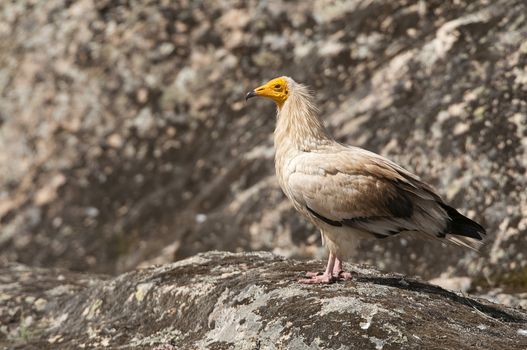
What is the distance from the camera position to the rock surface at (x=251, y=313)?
7.61 m

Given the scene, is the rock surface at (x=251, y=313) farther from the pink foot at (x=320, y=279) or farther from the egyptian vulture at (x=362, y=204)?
the egyptian vulture at (x=362, y=204)

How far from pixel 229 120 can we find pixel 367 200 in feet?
32.8

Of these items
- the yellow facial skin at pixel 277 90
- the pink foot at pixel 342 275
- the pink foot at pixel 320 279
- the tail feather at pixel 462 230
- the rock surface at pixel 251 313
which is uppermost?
the yellow facial skin at pixel 277 90

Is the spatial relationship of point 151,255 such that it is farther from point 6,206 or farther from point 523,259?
point 523,259

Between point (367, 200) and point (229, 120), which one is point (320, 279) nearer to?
point (367, 200)

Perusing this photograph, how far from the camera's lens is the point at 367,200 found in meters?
9.27

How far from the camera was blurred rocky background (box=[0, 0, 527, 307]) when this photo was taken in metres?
13.6

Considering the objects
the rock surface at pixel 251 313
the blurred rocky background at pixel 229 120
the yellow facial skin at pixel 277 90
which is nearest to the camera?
the rock surface at pixel 251 313

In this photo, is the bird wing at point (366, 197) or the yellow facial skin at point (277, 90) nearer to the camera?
the bird wing at point (366, 197)

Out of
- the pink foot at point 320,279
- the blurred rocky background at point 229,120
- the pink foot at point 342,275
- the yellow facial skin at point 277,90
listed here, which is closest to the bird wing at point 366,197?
the pink foot at point 342,275

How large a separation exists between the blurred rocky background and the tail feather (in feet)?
9.60

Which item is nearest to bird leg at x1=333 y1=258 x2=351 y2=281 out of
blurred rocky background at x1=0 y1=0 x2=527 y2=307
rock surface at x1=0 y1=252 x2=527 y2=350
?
rock surface at x1=0 y1=252 x2=527 y2=350

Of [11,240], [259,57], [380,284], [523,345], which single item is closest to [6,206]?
[11,240]

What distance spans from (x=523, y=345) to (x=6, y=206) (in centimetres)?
1448
